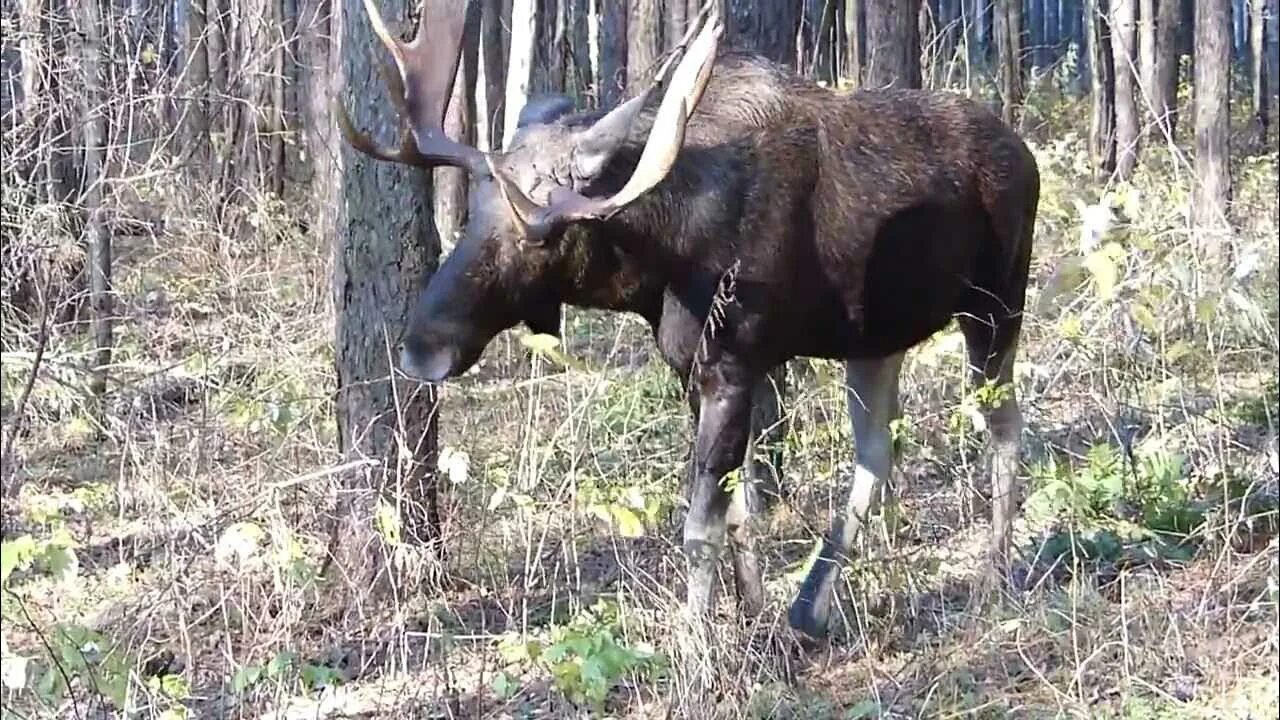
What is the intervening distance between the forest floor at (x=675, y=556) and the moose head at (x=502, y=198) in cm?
53

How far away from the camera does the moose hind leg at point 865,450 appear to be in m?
6.43

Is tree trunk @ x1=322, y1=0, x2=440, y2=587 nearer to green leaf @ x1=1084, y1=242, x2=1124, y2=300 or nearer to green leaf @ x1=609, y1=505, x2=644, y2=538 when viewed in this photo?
green leaf @ x1=609, y1=505, x2=644, y2=538

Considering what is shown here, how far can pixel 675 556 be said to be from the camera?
5.87 meters

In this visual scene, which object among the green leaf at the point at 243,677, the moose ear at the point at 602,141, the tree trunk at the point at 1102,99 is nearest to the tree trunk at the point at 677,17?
the moose ear at the point at 602,141

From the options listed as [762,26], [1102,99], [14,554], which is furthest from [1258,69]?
[14,554]

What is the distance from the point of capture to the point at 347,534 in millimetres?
6055

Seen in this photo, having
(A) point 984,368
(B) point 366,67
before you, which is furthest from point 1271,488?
(B) point 366,67

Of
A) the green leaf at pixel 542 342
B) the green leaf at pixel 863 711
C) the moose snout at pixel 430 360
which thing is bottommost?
the green leaf at pixel 863 711

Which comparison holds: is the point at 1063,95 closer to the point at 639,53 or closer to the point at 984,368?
the point at 639,53

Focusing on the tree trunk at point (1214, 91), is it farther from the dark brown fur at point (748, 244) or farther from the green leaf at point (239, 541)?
the green leaf at point (239, 541)

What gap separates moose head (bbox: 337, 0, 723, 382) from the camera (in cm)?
534

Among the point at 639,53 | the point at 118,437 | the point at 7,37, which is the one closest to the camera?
the point at 7,37

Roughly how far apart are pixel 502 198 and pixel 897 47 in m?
4.98

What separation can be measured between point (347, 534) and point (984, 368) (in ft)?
9.59
